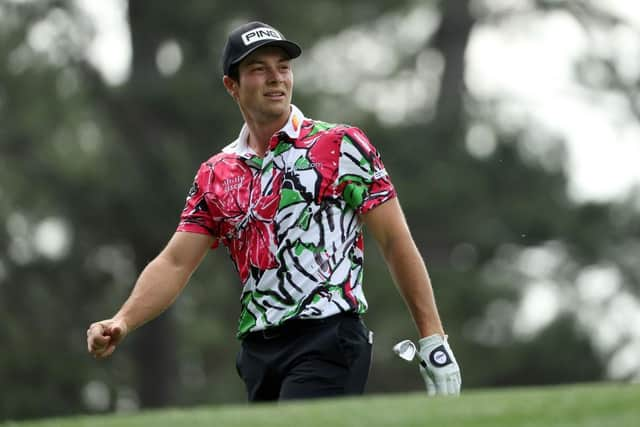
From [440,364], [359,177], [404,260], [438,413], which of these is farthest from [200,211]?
[438,413]

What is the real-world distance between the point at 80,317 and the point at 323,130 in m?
Answer: 17.8

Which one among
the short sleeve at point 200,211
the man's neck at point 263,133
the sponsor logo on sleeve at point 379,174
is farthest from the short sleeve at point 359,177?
the short sleeve at point 200,211

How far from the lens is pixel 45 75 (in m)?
21.2

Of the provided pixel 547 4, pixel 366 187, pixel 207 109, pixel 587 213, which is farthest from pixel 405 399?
pixel 547 4

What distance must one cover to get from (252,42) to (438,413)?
2.04 metres

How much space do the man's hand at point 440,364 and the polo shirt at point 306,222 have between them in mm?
313

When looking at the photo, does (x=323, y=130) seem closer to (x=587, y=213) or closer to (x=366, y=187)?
(x=366, y=187)

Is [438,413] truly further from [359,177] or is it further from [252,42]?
[252,42]

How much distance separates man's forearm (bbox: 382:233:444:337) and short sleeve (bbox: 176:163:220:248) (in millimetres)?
808

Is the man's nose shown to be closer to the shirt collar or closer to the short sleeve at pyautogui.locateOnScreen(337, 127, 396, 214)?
the shirt collar

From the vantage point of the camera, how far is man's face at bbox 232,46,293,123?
21.7 feet

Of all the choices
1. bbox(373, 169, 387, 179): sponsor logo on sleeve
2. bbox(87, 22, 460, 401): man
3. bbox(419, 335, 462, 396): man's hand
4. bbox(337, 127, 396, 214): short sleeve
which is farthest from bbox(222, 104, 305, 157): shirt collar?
bbox(419, 335, 462, 396): man's hand

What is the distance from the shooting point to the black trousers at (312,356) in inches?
245

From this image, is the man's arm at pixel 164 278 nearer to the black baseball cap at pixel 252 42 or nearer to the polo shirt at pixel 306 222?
the polo shirt at pixel 306 222
